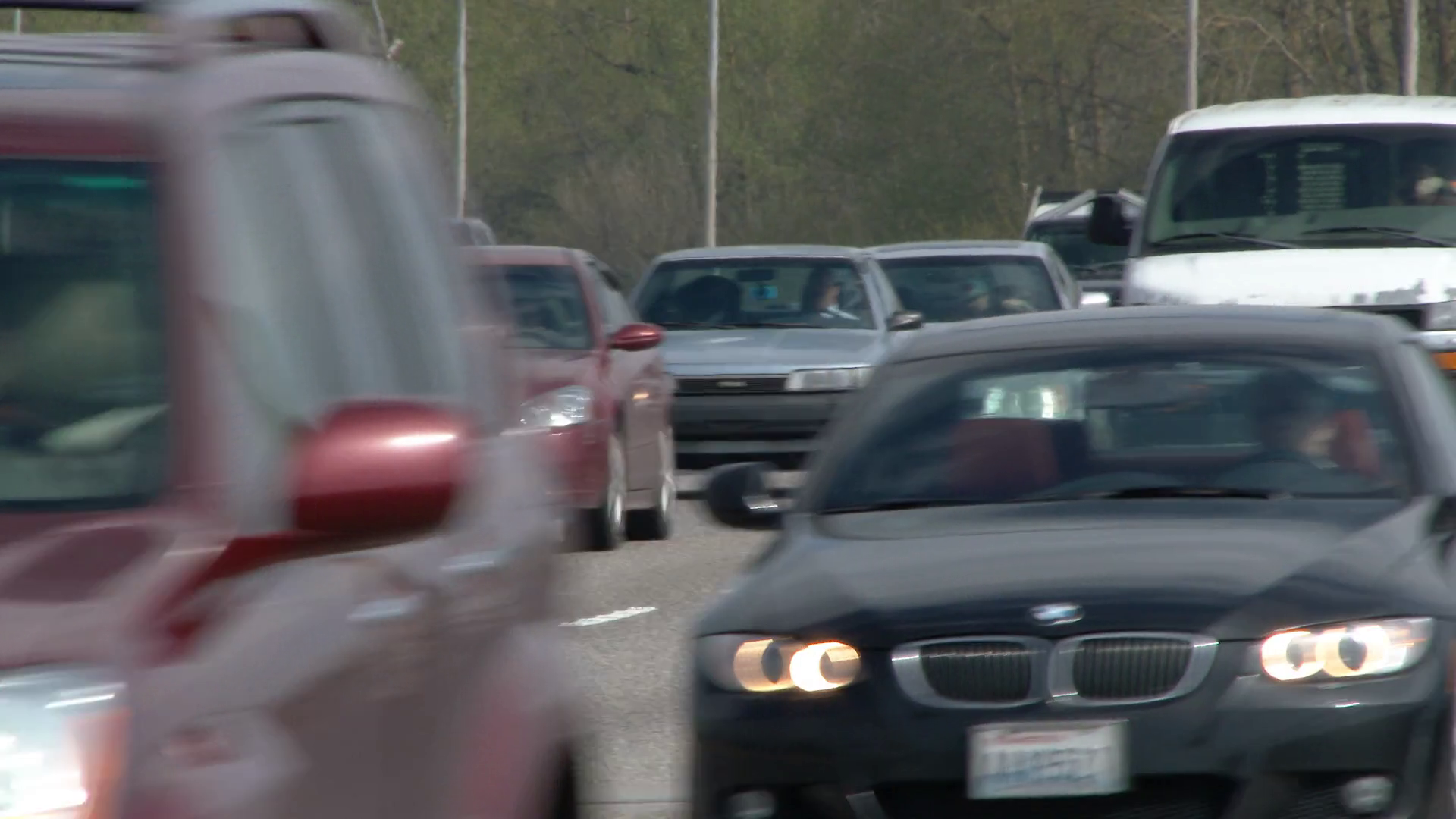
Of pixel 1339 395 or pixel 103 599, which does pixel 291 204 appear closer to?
pixel 103 599

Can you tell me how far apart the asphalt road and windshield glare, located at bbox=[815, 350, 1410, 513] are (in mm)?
885

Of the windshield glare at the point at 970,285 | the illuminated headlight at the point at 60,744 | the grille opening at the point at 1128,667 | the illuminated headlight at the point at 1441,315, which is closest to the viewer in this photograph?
the illuminated headlight at the point at 60,744

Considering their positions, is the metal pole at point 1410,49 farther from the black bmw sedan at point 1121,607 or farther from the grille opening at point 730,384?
the black bmw sedan at point 1121,607

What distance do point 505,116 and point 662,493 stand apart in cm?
6598

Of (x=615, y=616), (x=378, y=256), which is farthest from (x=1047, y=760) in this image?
(x=615, y=616)

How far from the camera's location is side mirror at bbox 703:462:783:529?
7047mm

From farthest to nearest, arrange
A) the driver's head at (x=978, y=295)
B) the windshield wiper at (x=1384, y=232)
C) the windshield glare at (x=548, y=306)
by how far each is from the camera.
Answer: the driver's head at (x=978, y=295)
the windshield glare at (x=548, y=306)
the windshield wiper at (x=1384, y=232)

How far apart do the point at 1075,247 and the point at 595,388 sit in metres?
22.0

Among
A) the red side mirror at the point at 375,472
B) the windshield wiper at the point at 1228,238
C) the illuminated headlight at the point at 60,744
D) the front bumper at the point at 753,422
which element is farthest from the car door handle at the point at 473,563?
the front bumper at the point at 753,422

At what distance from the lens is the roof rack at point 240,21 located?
355cm

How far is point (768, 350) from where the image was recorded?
744 inches

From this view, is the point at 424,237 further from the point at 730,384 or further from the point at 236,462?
the point at 730,384

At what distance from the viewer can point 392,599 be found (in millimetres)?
3459

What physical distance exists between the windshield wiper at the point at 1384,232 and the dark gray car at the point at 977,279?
22.3ft
